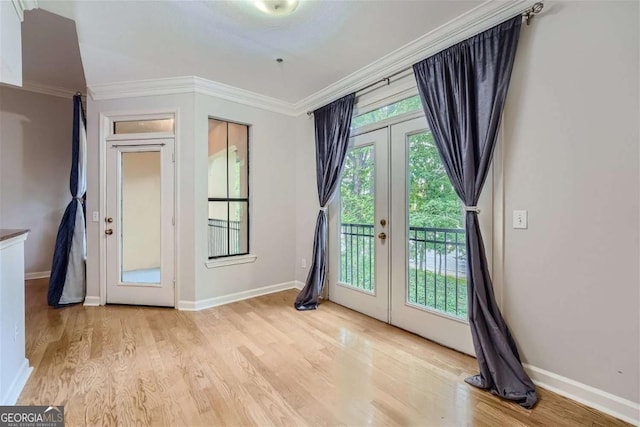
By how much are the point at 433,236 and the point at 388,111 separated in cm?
132

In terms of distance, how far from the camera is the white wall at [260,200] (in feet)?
11.1

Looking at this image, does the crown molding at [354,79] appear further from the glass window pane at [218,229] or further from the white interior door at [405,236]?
Result: the glass window pane at [218,229]

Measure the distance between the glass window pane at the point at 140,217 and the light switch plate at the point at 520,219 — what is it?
141 inches

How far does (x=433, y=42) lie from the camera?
2365mm

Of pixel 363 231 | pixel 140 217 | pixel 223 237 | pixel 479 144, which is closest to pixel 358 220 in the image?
pixel 363 231

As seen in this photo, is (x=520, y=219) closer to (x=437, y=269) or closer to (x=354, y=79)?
(x=437, y=269)

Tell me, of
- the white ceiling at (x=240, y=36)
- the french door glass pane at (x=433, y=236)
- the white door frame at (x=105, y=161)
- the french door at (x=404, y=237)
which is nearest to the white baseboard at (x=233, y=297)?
the white door frame at (x=105, y=161)

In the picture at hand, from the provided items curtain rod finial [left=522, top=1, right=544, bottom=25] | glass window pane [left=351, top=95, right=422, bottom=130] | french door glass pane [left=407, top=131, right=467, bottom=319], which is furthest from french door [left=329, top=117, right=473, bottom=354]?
curtain rod finial [left=522, top=1, right=544, bottom=25]

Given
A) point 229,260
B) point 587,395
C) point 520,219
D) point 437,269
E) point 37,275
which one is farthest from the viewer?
point 37,275

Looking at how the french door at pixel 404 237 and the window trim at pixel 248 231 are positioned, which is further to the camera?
the window trim at pixel 248 231

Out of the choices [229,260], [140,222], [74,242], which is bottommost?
[229,260]

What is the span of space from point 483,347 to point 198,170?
10.6 ft

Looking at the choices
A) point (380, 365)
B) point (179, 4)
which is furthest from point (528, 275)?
point (179, 4)

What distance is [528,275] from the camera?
1954 mm
